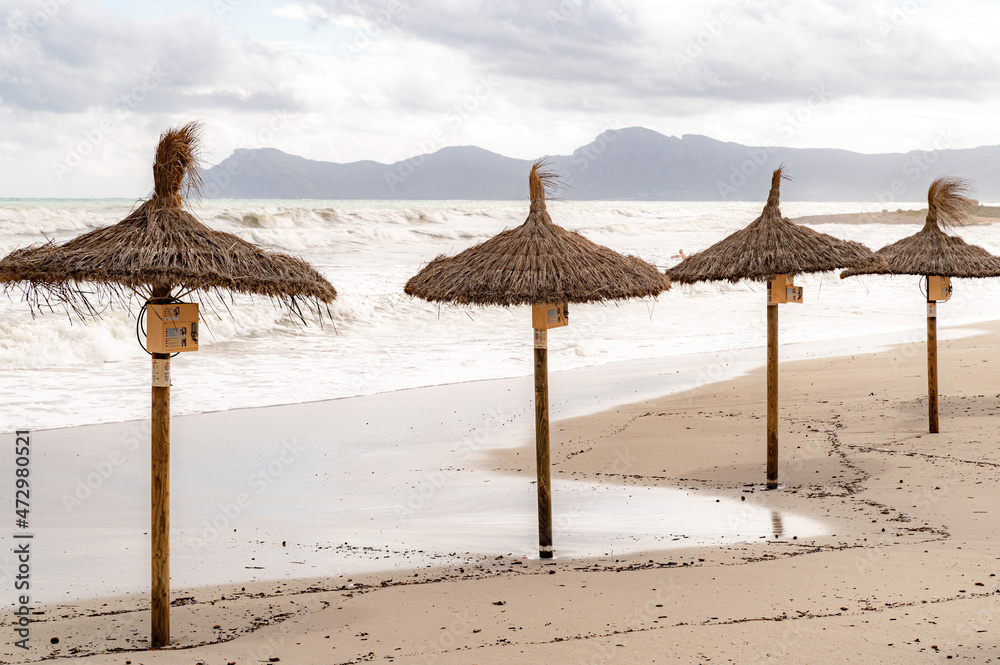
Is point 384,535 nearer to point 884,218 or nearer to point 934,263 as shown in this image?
point 934,263

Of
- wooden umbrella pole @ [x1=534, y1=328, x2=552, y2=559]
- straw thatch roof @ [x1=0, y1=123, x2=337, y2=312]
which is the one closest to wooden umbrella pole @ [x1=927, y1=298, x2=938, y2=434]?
wooden umbrella pole @ [x1=534, y1=328, x2=552, y2=559]

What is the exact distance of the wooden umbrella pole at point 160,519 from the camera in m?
4.83

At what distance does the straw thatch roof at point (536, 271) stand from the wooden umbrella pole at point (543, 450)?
1.35 feet

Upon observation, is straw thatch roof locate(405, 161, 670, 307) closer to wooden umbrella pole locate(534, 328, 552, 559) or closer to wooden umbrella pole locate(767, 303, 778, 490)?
wooden umbrella pole locate(534, 328, 552, 559)

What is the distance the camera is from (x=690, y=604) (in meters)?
5.28

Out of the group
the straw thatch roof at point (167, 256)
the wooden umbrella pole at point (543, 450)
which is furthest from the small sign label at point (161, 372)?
the wooden umbrella pole at point (543, 450)

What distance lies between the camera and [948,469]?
27.1 feet

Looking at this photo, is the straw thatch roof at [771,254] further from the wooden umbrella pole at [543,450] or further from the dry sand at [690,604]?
the wooden umbrella pole at [543,450]

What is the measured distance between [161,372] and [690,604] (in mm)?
3287

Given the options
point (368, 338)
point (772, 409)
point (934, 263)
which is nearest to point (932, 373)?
point (934, 263)

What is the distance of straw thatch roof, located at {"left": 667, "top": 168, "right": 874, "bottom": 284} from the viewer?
25.3ft

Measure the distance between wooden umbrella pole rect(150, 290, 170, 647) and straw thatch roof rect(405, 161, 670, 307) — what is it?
217 centimetres

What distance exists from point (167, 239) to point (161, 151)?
553mm

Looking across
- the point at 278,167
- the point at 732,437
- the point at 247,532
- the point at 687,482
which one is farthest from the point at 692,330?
the point at 278,167
